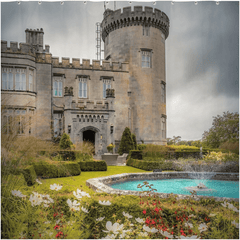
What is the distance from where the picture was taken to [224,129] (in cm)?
325

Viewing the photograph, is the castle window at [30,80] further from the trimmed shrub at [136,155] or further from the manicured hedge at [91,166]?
the trimmed shrub at [136,155]

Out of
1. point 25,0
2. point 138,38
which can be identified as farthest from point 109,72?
point 25,0

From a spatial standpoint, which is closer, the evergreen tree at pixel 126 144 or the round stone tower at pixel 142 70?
the evergreen tree at pixel 126 144

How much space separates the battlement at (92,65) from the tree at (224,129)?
15132 mm

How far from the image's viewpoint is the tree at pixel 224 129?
3100mm

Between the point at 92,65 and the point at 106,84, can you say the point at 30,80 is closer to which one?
the point at 92,65

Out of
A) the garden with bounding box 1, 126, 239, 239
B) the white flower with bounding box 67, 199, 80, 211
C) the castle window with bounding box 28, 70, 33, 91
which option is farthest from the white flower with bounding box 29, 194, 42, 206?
the castle window with bounding box 28, 70, 33, 91

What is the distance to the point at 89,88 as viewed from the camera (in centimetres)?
1816

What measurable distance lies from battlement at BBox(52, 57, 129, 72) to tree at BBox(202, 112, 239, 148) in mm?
15132

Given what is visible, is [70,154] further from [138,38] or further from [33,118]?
[138,38]

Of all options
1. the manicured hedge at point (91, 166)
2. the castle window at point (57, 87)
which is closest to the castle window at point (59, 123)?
the castle window at point (57, 87)

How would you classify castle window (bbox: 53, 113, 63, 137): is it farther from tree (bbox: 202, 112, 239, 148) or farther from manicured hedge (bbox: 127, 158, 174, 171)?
tree (bbox: 202, 112, 239, 148)

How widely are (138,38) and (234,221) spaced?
56.4 feet

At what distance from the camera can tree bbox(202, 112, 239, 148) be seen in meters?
3.10
